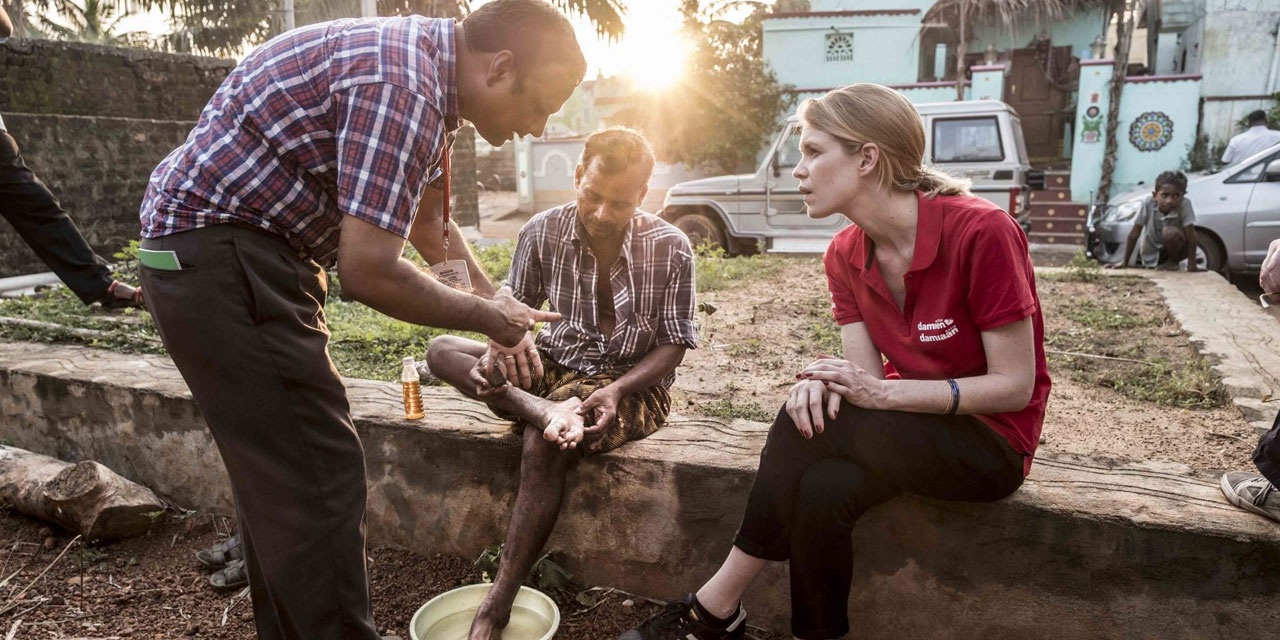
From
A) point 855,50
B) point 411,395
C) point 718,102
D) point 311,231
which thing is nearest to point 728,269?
point 411,395

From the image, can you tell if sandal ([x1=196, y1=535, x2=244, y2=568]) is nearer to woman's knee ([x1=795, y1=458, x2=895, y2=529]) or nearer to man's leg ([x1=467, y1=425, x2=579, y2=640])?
man's leg ([x1=467, y1=425, x2=579, y2=640])

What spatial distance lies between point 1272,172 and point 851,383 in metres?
8.47

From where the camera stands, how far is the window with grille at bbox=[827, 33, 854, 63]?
17000 mm

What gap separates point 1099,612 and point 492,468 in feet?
5.85

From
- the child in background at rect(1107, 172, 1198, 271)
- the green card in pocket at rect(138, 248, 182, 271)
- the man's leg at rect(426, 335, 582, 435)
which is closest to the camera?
the green card in pocket at rect(138, 248, 182, 271)

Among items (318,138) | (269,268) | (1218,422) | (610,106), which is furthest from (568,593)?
(610,106)

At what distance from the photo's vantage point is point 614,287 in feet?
8.71

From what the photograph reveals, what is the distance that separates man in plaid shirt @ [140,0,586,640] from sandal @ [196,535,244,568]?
1149mm

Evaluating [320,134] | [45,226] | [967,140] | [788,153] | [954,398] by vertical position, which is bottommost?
[954,398]

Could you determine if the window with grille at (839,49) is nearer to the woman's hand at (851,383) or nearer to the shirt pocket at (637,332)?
the shirt pocket at (637,332)

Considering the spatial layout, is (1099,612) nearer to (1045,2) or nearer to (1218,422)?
(1218,422)

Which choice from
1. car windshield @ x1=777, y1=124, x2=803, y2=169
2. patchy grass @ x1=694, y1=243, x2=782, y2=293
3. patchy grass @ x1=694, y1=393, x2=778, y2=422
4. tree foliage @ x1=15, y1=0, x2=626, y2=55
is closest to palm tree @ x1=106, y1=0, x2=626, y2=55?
tree foliage @ x1=15, y1=0, x2=626, y2=55

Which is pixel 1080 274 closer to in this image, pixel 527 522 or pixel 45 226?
pixel 527 522

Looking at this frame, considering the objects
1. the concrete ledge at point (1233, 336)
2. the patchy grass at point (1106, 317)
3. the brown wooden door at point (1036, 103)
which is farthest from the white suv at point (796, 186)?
the brown wooden door at point (1036, 103)
